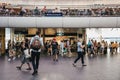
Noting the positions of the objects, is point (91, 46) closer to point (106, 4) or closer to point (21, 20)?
point (21, 20)

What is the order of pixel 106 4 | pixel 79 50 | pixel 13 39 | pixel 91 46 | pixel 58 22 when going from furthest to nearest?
pixel 106 4 → pixel 13 39 → pixel 58 22 → pixel 91 46 → pixel 79 50

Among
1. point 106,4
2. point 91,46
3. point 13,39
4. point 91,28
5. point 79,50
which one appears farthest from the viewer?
point 106,4

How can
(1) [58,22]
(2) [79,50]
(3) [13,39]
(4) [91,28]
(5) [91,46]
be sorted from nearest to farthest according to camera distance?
(2) [79,50], (5) [91,46], (1) [58,22], (4) [91,28], (3) [13,39]

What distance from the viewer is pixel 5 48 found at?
34438 mm

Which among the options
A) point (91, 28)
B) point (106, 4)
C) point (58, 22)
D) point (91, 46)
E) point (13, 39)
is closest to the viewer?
point (91, 46)

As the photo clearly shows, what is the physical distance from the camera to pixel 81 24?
108 ft

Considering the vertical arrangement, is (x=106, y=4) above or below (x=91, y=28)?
above

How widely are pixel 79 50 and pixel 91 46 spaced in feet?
39.9

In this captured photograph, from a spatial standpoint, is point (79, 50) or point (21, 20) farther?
point (21, 20)

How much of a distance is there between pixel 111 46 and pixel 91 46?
181 inches

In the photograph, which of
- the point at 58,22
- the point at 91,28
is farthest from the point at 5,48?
the point at 91,28

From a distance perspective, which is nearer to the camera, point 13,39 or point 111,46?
point 111,46

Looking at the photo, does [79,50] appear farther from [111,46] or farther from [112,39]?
[112,39]

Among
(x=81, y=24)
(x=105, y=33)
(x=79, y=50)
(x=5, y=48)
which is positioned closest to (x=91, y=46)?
(x=81, y=24)
